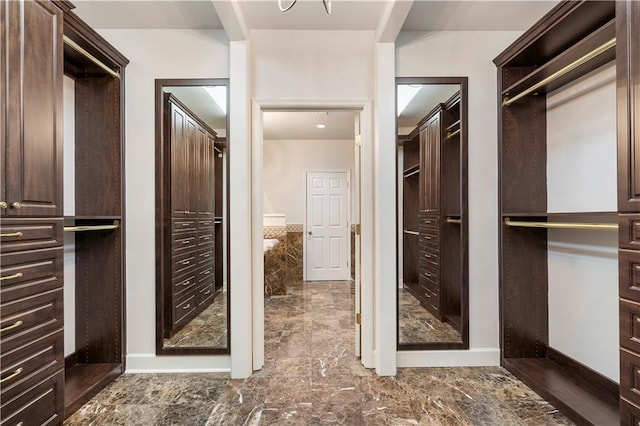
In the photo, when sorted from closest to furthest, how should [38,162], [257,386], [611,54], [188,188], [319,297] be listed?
[38,162] < [611,54] < [257,386] < [188,188] < [319,297]

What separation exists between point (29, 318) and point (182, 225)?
1.21 m

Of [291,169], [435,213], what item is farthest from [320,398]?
[291,169]

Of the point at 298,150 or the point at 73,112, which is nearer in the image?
the point at 73,112

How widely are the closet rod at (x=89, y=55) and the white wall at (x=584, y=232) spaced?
3.34 meters

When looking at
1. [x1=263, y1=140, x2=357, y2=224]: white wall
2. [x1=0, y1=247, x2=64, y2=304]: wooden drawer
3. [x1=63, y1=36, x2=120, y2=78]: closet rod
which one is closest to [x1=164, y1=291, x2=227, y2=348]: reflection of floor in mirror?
[x1=0, y1=247, x2=64, y2=304]: wooden drawer

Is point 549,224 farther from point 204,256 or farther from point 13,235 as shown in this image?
point 13,235

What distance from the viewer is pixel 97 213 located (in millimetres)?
2402

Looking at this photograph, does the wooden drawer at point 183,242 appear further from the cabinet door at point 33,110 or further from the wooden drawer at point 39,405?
the wooden drawer at point 39,405

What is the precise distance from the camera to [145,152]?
249 centimetres

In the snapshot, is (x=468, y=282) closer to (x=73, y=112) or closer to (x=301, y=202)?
(x=73, y=112)

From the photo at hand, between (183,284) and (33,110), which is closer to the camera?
(33,110)

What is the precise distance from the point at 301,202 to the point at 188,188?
339cm

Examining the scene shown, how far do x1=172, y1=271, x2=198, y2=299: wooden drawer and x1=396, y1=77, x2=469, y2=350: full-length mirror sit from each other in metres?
1.72

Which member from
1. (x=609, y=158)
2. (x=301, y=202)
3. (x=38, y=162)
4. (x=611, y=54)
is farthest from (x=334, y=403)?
(x=301, y=202)
